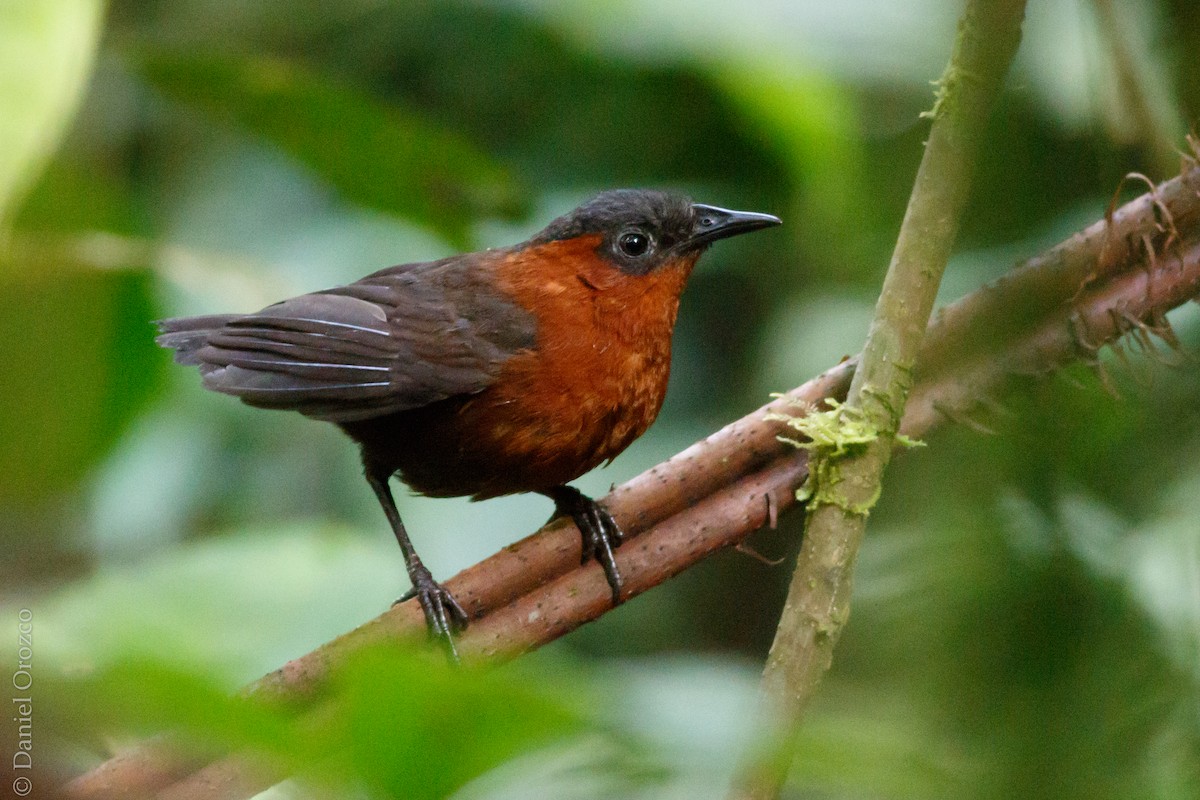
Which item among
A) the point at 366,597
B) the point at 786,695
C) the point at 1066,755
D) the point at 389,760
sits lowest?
the point at 1066,755

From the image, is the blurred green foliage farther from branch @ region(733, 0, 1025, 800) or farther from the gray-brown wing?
the gray-brown wing

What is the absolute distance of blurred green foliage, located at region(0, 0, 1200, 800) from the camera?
2.90ft

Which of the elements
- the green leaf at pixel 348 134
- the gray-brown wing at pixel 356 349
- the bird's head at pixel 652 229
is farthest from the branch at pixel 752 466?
the green leaf at pixel 348 134

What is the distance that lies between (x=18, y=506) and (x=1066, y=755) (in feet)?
9.45

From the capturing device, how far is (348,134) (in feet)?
11.1

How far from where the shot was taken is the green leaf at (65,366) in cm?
201

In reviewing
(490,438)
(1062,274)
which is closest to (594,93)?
(490,438)

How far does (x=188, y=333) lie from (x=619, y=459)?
150 cm

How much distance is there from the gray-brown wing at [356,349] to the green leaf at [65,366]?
25 cm

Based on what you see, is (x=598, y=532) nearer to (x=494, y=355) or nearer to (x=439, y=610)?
(x=439, y=610)

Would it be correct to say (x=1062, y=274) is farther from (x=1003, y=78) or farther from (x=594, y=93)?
(x=594, y=93)

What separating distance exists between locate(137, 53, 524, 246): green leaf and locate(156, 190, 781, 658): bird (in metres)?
0.64

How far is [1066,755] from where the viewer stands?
3.03 feet

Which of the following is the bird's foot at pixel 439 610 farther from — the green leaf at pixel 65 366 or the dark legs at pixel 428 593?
the green leaf at pixel 65 366
